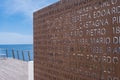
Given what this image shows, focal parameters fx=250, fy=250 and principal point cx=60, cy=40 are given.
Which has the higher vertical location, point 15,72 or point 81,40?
point 81,40

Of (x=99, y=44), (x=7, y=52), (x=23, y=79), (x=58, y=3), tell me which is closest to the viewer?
(x=99, y=44)

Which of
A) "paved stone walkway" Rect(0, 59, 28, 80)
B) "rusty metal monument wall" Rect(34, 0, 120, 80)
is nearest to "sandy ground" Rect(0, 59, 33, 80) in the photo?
"paved stone walkway" Rect(0, 59, 28, 80)

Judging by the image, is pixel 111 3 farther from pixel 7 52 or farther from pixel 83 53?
pixel 7 52

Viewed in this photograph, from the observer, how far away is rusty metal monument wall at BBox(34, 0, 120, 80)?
177 centimetres

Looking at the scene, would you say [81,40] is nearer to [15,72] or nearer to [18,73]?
[18,73]

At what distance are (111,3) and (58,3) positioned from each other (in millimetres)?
850

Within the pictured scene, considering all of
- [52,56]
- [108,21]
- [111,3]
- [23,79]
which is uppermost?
[111,3]

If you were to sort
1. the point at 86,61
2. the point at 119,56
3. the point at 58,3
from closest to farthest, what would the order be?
the point at 119,56
the point at 86,61
the point at 58,3

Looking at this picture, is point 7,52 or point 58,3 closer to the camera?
point 58,3

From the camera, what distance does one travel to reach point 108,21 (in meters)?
1.79

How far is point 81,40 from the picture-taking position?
82.7 inches

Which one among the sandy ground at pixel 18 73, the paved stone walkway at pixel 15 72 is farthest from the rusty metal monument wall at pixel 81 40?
the paved stone walkway at pixel 15 72

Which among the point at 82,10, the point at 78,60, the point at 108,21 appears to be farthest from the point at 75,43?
the point at 108,21

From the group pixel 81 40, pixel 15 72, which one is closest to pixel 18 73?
pixel 15 72
